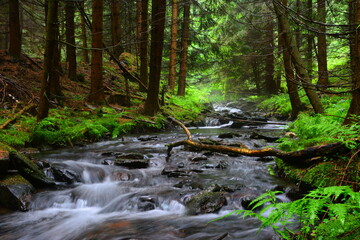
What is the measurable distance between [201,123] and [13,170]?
1115 centimetres

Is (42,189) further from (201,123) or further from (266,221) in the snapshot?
(201,123)

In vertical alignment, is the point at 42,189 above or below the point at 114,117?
below

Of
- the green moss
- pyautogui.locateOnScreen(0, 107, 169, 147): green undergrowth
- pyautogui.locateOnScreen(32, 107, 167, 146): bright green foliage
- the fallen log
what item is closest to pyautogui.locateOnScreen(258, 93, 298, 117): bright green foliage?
pyautogui.locateOnScreen(0, 107, 169, 147): green undergrowth

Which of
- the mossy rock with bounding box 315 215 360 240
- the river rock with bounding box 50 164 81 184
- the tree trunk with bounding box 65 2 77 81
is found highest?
the tree trunk with bounding box 65 2 77 81

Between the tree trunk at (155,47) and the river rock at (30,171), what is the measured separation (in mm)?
6266

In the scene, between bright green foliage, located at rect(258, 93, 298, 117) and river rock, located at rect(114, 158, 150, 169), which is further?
bright green foliage, located at rect(258, 93, 298, 117)

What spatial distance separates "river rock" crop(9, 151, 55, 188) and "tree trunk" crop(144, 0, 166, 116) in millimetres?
6266

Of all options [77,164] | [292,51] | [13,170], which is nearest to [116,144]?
[77,164]

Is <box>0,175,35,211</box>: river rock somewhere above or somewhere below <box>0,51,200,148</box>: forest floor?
below

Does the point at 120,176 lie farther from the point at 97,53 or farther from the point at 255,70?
the point at 255,70

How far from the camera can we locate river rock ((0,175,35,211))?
14.0 ft

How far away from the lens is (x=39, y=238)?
370 centimetres

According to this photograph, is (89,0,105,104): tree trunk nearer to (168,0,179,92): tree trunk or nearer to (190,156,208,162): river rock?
(190,156,208,162): river rock

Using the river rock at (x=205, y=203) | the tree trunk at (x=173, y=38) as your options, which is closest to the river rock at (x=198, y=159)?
the river rock at (x=205, y=203)
